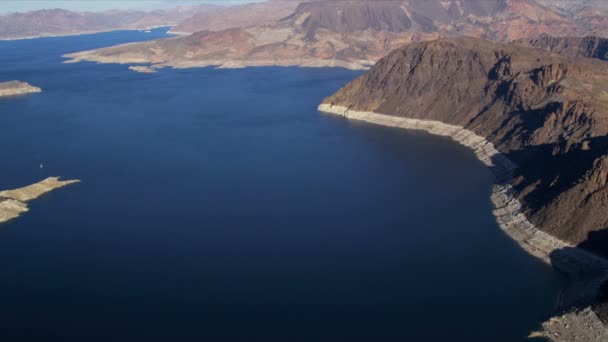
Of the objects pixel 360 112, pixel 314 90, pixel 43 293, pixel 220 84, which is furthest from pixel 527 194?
pixel 220 84

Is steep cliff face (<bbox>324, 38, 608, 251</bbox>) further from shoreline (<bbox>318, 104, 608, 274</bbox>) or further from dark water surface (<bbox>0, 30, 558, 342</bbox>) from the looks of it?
dark water surface (<bbox>0, 30, 558, 342</bbox>)

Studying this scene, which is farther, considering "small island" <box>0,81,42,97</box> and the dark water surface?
"small island" <box>0,81,42,97</box>

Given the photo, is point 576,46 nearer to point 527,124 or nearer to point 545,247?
point 527,124

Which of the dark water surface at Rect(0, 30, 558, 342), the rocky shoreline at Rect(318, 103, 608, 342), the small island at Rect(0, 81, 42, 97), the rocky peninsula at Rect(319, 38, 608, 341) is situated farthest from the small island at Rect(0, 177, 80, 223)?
the small island at Rect(0, 81, 42, 97)

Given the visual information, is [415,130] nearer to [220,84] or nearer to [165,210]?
[165,210]

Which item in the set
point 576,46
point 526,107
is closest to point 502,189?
point 526,107

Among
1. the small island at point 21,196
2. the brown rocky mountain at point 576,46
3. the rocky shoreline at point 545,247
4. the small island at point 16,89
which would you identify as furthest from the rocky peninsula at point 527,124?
the small island at point 16,89

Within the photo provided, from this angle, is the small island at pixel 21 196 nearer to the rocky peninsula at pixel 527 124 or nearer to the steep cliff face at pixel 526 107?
the rocky peninsula at pixel 527 124
